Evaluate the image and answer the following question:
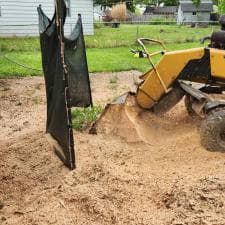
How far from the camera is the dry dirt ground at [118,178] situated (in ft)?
15.7

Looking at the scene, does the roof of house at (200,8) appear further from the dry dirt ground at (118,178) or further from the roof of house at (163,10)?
the dry dirt ground at (118,178)

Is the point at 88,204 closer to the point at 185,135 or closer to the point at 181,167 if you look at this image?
the point at 181,167

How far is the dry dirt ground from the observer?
15.7ft

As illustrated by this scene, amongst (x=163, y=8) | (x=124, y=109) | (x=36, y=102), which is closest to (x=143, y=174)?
(x=124, y=109)

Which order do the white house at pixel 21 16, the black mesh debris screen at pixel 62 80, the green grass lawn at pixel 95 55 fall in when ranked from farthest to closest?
the white house at pixel 21 16 → the green grass lawn at pixel 95 55 → the black mesh debris screen at pixel 62 80

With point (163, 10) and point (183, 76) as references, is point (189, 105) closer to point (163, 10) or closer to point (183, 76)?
point (183, 76)

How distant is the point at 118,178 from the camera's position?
5.60 m

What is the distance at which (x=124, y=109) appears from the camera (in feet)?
23.0

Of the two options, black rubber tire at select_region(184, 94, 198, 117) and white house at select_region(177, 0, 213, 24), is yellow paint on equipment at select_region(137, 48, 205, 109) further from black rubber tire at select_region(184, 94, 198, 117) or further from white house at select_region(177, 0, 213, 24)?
white house at select_region(177, 0, 213, 24)

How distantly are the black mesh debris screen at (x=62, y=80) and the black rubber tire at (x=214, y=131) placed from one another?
1703mm

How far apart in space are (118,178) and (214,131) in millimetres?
1368

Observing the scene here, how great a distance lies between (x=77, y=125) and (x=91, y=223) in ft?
9.79

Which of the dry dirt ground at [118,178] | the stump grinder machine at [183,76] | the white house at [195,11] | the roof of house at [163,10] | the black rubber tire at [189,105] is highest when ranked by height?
the stump grinder machine at [183,76]

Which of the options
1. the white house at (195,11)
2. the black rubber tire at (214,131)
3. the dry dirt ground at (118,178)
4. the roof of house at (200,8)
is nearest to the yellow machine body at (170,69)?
the dry dirt ground at (118,178)
